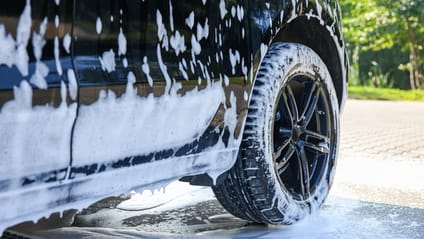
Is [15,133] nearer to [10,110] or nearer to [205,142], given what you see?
[10,110]

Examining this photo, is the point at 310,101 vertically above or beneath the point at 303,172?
above

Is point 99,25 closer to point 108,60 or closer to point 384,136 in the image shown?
point 108,60

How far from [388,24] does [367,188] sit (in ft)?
54.4

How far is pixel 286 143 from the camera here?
257 cm

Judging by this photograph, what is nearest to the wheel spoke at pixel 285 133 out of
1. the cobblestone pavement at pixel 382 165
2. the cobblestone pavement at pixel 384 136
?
the cobblestone pavement at pixel 382 165

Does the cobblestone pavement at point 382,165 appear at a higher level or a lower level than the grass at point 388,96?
higher

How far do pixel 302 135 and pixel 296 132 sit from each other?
69 millimetres

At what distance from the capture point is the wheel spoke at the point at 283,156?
2500mm

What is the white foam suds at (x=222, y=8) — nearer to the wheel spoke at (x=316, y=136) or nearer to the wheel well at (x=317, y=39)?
the wheel well at (x=317, y=39)

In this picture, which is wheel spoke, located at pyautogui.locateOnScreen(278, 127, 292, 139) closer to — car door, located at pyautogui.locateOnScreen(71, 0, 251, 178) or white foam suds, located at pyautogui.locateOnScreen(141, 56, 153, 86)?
car door, located at pyautogui.locateOnScreen(71, 0, 251, 178)

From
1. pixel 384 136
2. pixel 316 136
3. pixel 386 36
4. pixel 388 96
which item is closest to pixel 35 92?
pixel 316 136

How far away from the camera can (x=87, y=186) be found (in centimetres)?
156

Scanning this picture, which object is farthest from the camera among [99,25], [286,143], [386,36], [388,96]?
[386,36]

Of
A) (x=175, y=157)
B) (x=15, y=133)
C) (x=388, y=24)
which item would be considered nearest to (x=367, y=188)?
(x=175, y=157)
